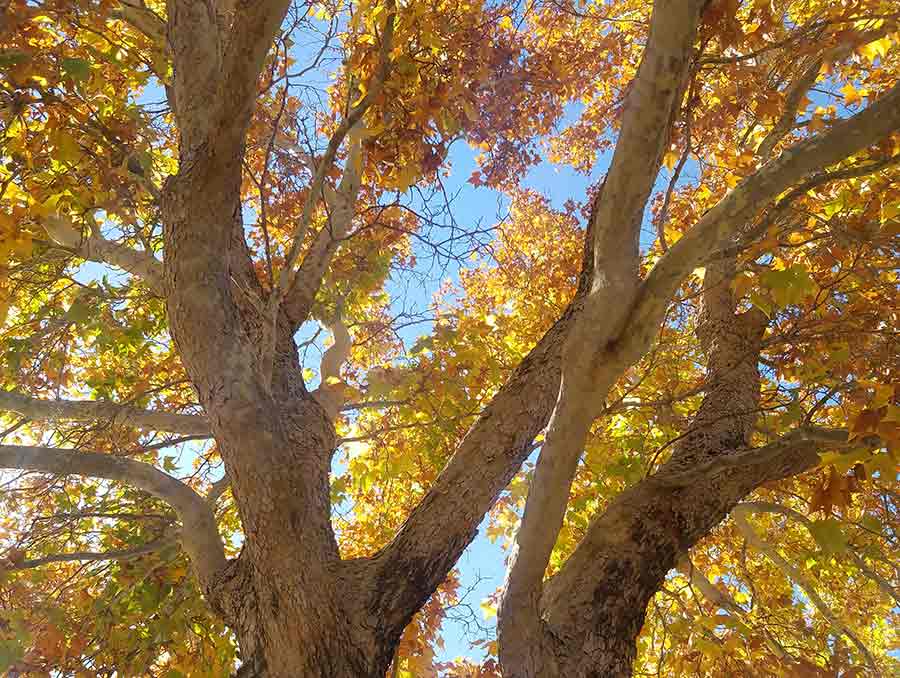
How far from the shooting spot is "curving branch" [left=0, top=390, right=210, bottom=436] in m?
3.24

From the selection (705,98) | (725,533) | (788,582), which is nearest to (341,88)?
(705,98)

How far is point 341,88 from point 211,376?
344 centimetres

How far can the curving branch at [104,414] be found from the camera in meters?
3.24

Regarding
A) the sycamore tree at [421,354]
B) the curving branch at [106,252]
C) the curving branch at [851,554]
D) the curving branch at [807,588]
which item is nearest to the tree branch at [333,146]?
the sycamore tree at [421,354]

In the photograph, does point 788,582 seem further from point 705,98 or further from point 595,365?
point 595,365

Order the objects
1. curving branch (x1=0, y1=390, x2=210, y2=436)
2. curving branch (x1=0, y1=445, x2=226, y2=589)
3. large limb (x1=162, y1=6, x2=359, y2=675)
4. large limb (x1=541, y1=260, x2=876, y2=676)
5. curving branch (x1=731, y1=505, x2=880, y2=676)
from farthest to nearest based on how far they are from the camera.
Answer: curving branch (x1=731, y1=505, x2=880, y2=676) < curving branch (x1=0, y1=390, x2=210, y2=436) < curving branch (x1=0, y1=445, x2=226, y2=589) < large limb (x1=541, y1=260, x2=876, y2=676) < large limb (x1=162, y1=6, x2=359, y2=675)

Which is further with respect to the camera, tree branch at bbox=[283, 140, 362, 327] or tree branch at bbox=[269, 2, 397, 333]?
tree branch at bbox=[283, 140, 362, 327]

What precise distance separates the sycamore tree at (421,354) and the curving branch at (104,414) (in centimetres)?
2

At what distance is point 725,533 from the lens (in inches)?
233

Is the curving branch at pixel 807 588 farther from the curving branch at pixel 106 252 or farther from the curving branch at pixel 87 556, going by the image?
the curving branch at pixel 106 252

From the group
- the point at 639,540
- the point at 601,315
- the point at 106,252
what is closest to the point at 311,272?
the point at 106,252

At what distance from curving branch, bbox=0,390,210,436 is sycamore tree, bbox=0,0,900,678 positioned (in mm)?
16

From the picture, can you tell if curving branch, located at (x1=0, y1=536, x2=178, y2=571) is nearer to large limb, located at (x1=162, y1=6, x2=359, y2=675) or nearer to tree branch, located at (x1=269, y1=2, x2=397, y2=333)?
large limb, located at (x1=162, y1=6, x2=359, y2=675)

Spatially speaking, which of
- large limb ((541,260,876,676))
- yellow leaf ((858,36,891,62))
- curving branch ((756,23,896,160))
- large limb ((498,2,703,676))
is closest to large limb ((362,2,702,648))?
large limb ((498,2,703,676))
